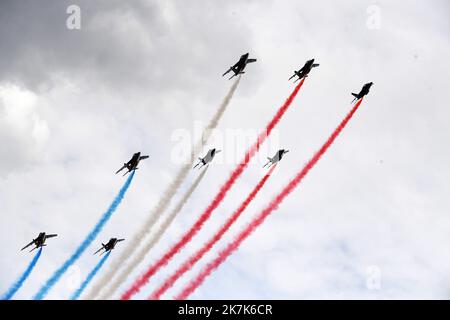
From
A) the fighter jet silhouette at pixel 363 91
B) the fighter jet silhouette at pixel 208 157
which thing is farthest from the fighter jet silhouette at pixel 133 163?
the fighter jet silhouette at pixel 363 91

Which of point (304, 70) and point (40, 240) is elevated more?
point (304, 70)

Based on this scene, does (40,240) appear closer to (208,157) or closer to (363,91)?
(208,157)

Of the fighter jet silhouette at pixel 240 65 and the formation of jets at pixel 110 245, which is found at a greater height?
the fighter jet silhouette at pixel 240 65

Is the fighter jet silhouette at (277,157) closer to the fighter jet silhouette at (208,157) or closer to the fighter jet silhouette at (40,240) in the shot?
the fighter jet silhouette at (208,157)

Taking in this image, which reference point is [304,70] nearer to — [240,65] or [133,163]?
[240,65]

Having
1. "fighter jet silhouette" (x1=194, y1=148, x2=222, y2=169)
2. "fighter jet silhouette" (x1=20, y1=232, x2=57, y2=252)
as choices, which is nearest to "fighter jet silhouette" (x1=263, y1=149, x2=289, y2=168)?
"fighter jet silhouette" (x1=194, y1=148, x2=222, y2=169)

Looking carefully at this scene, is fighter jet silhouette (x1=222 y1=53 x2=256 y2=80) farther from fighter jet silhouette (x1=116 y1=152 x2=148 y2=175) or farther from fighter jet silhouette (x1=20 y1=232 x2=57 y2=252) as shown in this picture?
fighter jet silhouette (x1=20 y1=232 x2=57 y2=252)

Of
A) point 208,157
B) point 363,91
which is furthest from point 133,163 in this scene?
point 363,91

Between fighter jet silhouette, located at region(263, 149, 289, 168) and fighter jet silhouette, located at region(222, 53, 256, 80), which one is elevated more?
fighter jet silhouette, located at region(222, 53, 256, 80)

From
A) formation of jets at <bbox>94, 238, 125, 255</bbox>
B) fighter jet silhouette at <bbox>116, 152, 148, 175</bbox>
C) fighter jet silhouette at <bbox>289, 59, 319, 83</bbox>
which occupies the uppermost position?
fighter jet silhouette at <bbox>289, 59, 319, 83</bbox>

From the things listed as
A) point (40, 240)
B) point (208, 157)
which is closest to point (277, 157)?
point (208, 157)
